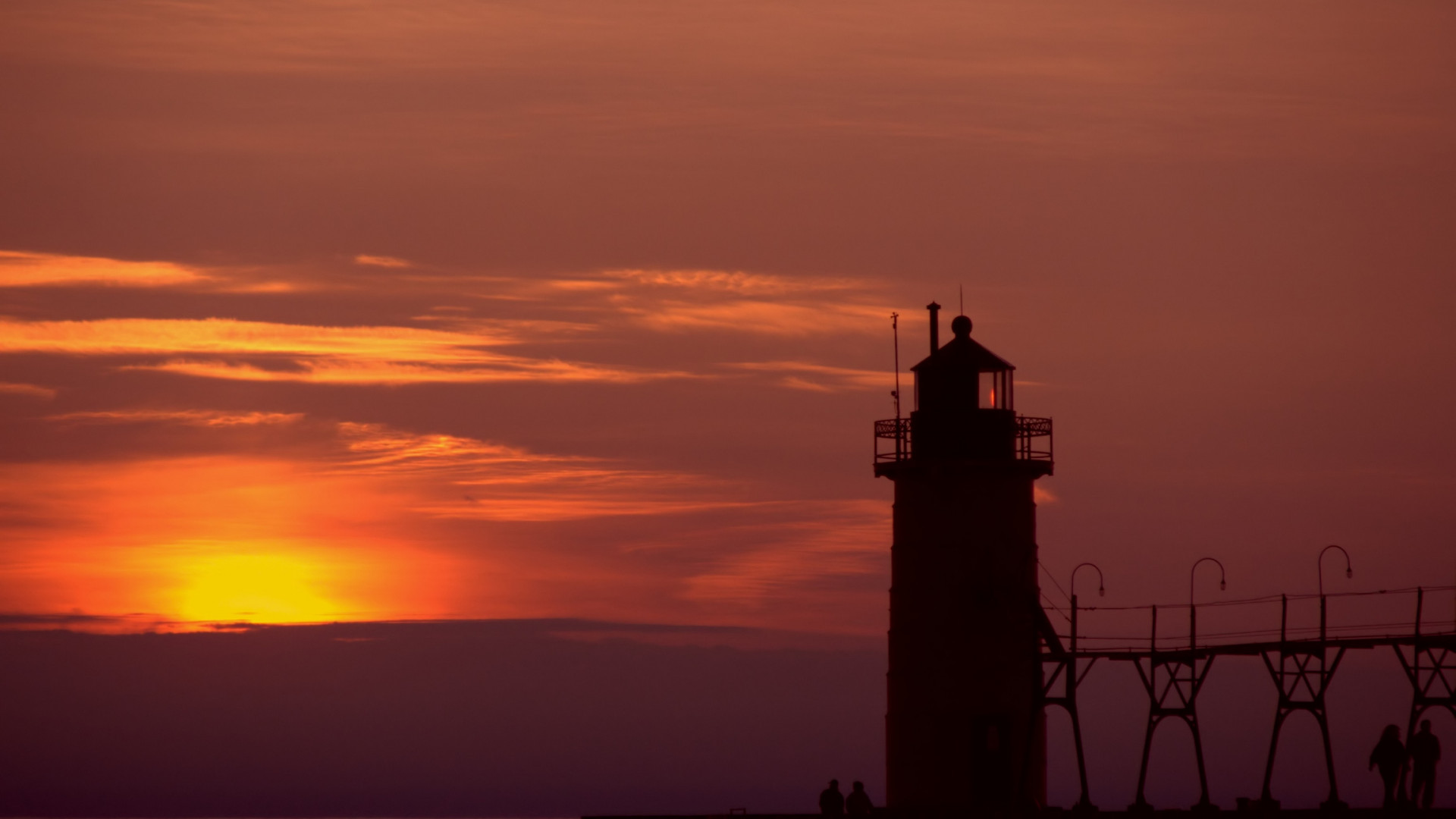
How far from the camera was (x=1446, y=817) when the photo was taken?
4519 centimetres

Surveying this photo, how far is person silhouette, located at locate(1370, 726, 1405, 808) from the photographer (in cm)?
4666

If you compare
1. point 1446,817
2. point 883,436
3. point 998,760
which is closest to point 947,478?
point 883,436

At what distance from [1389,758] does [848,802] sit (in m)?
12.3

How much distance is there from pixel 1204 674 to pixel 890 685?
801cm

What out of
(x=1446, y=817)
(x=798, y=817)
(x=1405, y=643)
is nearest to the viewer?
(x=1446, y=817)

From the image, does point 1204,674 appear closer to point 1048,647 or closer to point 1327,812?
point 1048,647

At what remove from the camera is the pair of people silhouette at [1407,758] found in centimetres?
4666

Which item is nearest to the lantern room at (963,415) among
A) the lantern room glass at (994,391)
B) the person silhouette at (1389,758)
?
the lantern room glass at (994,391)

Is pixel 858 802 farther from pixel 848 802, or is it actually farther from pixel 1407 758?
pixel 1407 758

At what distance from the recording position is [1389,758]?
1839 inches

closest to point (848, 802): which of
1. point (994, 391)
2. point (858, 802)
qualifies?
point (858, 802)

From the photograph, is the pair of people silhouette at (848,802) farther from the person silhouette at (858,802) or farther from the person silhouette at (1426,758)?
the person silhouette at (1426,758)

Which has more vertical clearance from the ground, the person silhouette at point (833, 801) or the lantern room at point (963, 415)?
the lantern room at point (963, 415)

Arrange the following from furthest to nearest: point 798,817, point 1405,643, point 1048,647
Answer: point 1048,647 → point 798,817 → point 1405,643
